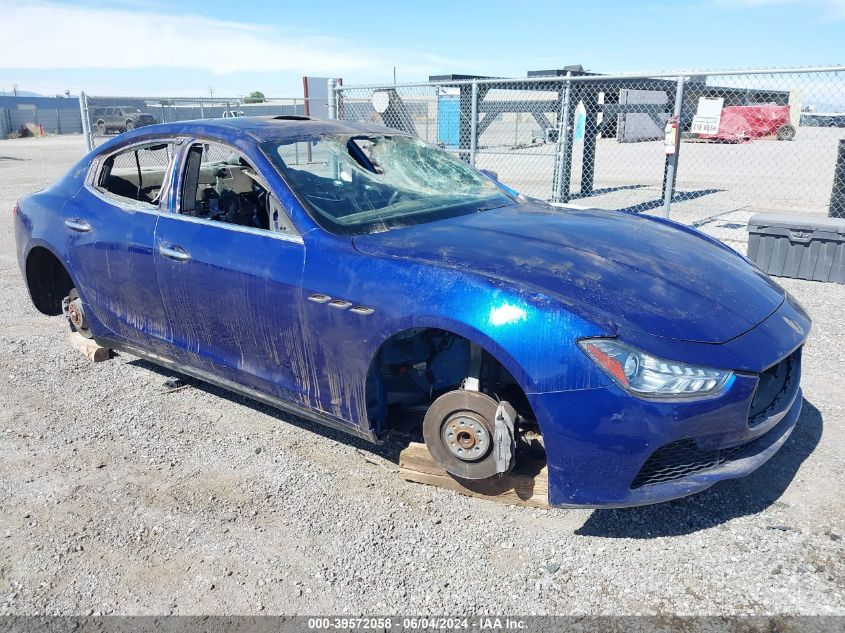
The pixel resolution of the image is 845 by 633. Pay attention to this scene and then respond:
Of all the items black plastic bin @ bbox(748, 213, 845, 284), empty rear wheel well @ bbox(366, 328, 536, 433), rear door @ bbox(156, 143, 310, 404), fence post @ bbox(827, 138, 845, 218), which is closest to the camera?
empty rear wheel well @ bbox(366, 328, 536, 433)

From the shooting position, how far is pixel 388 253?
9.68 ft

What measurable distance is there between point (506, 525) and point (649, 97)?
19.8 m

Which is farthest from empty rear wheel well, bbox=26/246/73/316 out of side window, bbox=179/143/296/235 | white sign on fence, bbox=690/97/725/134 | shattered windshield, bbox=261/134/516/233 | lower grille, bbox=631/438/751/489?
white sign on fence, bbox=690/97/725/134

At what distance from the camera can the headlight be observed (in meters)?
2.43

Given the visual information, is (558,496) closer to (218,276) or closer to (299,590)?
(299,590)

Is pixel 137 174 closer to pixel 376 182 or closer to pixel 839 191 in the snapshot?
pixel 376 182

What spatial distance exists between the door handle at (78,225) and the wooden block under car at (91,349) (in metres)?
0.95

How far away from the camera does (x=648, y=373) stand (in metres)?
2.44

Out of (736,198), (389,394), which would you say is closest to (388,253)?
(389,394)

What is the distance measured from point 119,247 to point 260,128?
1.06 m

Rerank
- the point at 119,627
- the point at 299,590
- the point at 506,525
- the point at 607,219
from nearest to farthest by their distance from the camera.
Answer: the point at 119,627, the point at 299,590, the point at 506,525, the point at 607,219

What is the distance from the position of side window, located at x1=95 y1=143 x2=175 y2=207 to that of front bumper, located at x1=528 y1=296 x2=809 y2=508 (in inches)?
103

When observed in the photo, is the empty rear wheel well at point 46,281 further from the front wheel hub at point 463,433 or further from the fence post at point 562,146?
the fence post at point 562,146

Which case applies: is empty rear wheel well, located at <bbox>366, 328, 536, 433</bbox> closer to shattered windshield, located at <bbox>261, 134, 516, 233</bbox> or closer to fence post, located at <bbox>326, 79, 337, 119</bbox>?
shattered windshield, located at <bbox>261, 134, 516, 233</bbox>
